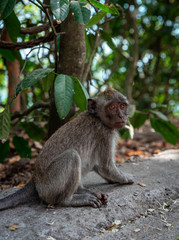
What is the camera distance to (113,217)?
11.9ft

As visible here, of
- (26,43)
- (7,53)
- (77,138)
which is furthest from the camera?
(7,53)

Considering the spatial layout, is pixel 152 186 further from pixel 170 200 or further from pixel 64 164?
pixel 64 164

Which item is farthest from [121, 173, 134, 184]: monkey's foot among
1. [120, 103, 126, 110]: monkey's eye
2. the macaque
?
[120, 103, 126, 110]: monkey's eye

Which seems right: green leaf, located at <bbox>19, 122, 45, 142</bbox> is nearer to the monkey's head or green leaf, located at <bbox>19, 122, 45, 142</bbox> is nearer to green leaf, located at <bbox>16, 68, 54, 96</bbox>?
the monkey's head

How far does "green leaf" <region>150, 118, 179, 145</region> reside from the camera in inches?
226

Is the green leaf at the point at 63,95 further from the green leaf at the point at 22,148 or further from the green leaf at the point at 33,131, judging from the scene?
the green leaf at the point at 33,131

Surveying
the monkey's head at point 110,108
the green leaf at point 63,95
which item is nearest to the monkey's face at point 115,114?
the monkey's head at point 110,108

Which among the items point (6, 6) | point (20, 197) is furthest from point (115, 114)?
point (6, 6)

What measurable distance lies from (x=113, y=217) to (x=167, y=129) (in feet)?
9.07

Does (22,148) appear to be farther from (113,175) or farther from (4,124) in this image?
(113,175)

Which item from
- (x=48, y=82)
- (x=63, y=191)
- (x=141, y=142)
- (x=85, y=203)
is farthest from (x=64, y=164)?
(x=141, y=142)

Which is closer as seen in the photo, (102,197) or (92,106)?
(102,197)

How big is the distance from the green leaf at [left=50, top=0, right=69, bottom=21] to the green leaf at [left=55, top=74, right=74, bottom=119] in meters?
0.74

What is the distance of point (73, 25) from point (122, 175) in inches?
103
